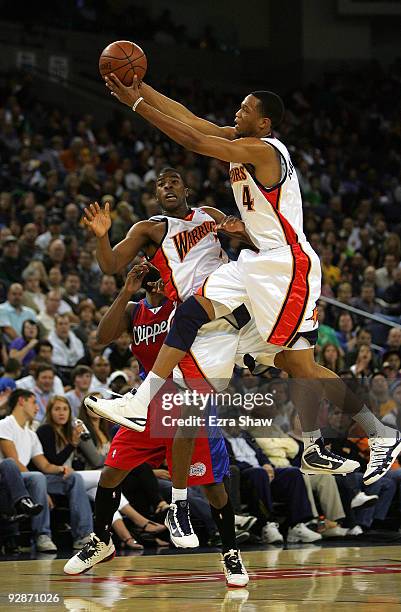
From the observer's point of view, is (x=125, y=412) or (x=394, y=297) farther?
(x=394, y=297)

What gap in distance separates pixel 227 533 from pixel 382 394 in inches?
180

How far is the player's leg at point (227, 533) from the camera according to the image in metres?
6.27

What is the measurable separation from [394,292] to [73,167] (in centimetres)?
497

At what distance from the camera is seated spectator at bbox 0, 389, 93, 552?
868 cm

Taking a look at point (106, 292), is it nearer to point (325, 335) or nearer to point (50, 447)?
point (325, 335)

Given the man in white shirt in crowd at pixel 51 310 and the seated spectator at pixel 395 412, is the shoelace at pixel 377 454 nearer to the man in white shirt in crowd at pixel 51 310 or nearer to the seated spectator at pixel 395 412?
the seated spectator at pixel 395 412

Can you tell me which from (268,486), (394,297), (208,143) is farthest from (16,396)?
(394,297)

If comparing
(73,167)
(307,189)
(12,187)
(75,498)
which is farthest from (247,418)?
(307,189)

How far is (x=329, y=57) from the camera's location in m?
24.6

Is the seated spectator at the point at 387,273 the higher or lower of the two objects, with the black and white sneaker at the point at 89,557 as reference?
higher

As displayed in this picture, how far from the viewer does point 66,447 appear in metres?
9.20

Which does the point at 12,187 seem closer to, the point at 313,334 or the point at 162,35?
the point at 313,334

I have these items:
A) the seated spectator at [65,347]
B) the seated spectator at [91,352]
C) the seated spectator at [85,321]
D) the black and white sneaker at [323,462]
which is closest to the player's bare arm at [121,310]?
the black and white sneaker at [323,462]

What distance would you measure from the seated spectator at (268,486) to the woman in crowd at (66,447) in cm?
94
